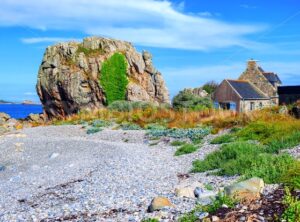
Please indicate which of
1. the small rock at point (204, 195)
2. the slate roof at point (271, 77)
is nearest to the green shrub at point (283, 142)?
the small rock at point (204, 195)

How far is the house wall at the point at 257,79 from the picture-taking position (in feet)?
135

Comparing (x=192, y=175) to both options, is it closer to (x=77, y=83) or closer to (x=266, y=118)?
(x=266, y=118)

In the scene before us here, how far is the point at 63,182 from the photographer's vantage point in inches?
479

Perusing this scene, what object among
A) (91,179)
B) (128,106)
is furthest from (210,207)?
(128,106)

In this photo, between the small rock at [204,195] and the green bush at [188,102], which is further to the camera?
the green bush at [188,102]

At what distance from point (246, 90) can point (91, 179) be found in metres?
30.2

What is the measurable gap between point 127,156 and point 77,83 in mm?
28420

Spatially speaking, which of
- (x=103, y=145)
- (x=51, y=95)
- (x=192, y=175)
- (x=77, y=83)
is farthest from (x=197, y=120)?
(x=51, y=95)

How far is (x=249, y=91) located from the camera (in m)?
39.9

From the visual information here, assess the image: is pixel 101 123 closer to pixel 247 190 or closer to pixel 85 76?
pixel 85 76

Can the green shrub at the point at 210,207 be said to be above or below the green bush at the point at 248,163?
below

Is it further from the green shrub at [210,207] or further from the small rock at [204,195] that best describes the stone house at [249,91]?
the green shrub at [210,207]

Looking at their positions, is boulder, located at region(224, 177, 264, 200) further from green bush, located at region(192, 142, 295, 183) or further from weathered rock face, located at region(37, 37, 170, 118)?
A: weathered rock face, located at region(37, 37, 170, 118)

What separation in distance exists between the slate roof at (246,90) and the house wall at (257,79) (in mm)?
997
